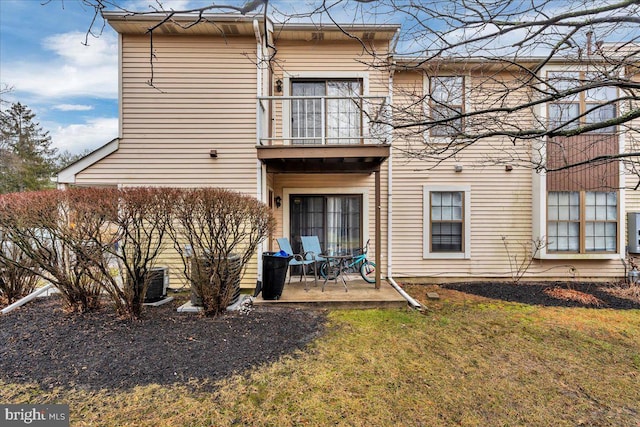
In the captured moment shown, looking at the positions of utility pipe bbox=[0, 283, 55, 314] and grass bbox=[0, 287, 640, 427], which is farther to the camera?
utility pipe bbox=[0, 283, 55, 314]

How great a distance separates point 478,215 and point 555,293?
2.17 metres

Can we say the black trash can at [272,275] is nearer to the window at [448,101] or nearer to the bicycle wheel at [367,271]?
the bicycle wheel at [367,271]

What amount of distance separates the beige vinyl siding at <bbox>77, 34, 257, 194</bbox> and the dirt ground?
2624 millimetres

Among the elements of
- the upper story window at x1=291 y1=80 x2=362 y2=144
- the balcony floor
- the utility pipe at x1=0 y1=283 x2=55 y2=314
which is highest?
the upper story window at x1=291 y1=80 x2=362 y2=144

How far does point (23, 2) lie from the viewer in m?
4.68

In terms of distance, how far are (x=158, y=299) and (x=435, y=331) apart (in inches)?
181

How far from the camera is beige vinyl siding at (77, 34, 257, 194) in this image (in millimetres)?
5941

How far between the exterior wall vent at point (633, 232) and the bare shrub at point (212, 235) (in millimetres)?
→ 8637

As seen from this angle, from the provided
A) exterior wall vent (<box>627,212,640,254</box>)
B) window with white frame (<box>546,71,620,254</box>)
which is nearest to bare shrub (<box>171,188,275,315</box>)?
window with white frame (<box>546,71,620,254</box>)

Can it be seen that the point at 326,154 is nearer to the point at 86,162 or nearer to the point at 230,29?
the point at 230,29

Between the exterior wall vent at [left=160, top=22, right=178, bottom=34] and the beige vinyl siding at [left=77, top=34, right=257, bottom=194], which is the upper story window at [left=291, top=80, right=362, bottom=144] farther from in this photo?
the exterior wall vent at [left=160, top=22, right=178, bottom=34]

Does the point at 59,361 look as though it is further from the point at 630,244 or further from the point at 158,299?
the point at 630,244

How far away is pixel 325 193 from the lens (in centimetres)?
699

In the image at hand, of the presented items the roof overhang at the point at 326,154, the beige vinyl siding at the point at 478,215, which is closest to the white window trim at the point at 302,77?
the roof overhang at the point at 326,154
